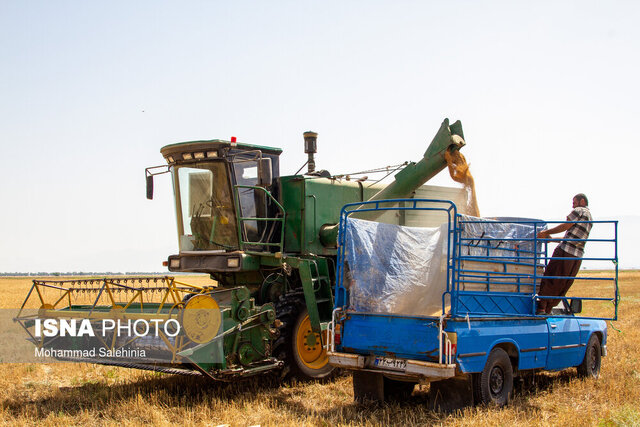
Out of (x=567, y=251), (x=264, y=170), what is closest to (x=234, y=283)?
(x=264, y=170)

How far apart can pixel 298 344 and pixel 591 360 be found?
13.6 feet

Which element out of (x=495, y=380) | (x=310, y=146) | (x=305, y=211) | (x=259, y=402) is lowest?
(x=259, y=402)

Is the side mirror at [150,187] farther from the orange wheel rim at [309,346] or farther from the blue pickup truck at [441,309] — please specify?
the blue pickup truck at [441,309]

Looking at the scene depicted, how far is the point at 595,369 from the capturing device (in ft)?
29.7

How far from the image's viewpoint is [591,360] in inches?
349

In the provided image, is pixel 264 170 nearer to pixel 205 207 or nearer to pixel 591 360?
pixel 205 207

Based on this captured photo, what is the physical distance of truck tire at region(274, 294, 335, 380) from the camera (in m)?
8.65

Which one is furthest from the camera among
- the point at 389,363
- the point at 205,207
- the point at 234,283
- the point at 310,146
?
the point at 310,146

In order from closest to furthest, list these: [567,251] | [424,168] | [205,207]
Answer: [567,251] → [205,207] → [424,168]

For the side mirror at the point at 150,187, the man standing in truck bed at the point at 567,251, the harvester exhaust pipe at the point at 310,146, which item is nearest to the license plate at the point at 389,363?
→ the man standing in truck bed at the point at 567,251

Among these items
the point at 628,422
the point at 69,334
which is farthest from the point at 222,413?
the point at 628,422

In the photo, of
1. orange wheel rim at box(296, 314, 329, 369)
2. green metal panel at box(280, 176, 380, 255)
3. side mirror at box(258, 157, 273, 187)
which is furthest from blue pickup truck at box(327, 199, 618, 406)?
green metal panel at box(280, 176, 380, 255)

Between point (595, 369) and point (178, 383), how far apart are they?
589 cm

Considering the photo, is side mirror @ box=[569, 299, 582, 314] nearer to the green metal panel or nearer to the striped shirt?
the striped shirt
